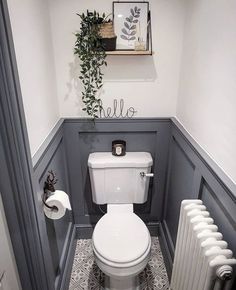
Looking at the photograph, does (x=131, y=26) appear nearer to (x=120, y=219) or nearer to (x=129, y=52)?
(x=129, y=52)

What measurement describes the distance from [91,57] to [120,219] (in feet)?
3.68

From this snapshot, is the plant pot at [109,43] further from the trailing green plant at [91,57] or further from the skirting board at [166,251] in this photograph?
the skirting board at [166,251]

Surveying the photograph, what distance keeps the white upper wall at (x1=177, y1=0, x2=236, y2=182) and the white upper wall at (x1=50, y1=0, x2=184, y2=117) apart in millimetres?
120

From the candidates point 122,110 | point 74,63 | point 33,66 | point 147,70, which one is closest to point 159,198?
point 122,110

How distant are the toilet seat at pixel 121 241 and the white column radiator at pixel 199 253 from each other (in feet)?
0.77

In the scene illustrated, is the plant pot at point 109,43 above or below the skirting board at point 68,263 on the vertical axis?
above

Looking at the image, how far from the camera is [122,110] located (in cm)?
178

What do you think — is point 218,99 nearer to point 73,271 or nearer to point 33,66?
point 33,66

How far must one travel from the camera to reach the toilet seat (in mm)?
1367

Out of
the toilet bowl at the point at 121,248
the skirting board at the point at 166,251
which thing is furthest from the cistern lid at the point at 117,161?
the skirting board at the point at 166,251

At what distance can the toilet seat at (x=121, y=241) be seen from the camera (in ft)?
4.49

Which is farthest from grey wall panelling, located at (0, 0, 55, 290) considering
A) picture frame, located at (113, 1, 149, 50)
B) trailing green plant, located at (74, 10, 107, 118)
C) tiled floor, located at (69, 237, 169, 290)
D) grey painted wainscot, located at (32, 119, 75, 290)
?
Answer: picture frame, located at (113, 1, 149, 50)

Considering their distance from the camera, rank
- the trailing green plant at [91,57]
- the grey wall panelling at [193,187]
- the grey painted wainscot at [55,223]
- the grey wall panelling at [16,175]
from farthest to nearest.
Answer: the trailing green plant at [91,57]
the grey painted wainscot at [55,223]
the grey wall panelling at [193,187]
the grey wall panelling at [16,175]

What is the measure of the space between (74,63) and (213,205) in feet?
4.09
